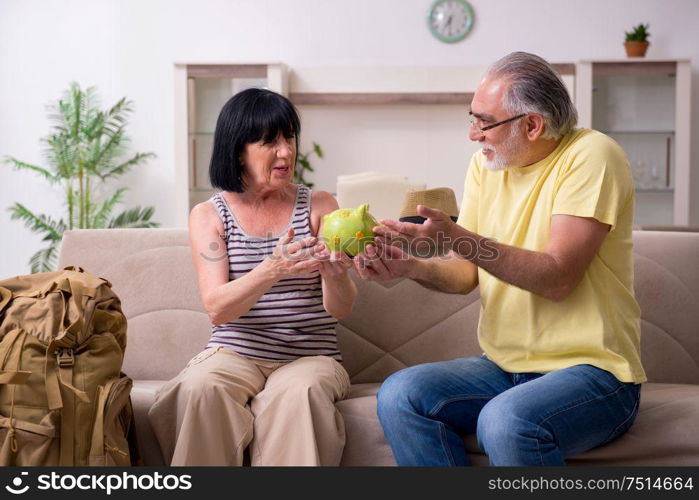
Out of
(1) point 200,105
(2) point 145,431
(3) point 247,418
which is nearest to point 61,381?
(2) point 145,431

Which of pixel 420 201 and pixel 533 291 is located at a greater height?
pixel 420 201

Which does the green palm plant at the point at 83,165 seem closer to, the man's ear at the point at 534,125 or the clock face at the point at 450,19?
the clock face at the point at 450,19

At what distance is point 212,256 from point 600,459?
102cm

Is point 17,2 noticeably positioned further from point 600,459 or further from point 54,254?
point 600,459

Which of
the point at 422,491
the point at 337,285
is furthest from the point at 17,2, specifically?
the point at 422,491

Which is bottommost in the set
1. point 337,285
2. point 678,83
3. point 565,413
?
point 565,413

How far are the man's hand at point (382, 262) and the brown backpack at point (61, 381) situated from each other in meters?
0.60

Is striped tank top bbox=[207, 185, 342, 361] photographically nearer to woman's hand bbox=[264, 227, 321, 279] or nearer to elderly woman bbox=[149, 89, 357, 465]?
elderly woman bbox=[149, 89, 357, 465]

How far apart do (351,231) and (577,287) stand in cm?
50

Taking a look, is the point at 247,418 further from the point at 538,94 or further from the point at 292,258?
the point at 538,94

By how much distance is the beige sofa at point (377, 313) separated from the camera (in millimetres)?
2217

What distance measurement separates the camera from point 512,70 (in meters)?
1.77

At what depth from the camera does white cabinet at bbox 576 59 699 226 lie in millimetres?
5652

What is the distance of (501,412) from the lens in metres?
1.56
